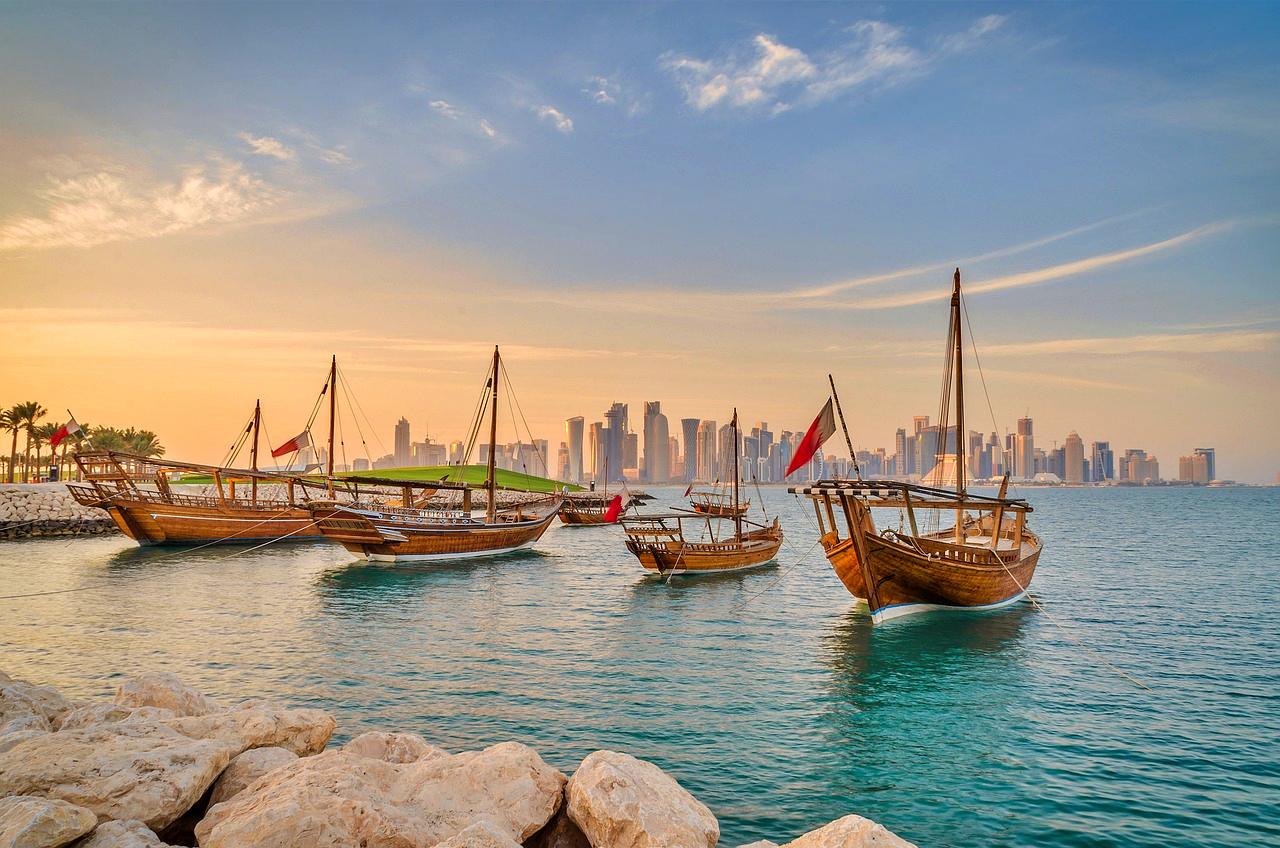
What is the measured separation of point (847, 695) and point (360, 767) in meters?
12.8

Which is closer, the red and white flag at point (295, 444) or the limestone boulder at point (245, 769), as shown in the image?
the limestone boulder at point (245, 769)

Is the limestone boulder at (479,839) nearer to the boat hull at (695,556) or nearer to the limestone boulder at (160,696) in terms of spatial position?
the limestone boulder at (160,696)

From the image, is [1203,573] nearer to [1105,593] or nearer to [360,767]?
[1105,593]

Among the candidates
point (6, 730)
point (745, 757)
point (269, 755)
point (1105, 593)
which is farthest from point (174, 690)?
point (1105, 593)

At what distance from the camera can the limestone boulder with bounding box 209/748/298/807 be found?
7992 mm

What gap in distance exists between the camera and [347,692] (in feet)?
56.3

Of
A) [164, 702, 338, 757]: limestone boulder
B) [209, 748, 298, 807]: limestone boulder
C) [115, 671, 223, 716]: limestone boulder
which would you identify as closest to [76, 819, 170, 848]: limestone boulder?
[209, 748, 298, 807]: limestone boulder

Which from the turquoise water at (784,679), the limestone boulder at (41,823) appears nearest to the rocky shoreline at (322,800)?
the limestone boulder at (41,823)

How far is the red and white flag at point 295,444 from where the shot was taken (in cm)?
5341

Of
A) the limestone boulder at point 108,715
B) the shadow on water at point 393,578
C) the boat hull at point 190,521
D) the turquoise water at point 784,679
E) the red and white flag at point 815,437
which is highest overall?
the red and white flag at point 815,437

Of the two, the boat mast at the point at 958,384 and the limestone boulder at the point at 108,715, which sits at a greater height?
the boat mast at the point at 958,384

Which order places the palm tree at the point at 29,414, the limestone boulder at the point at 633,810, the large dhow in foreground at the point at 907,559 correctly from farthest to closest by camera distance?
the palm tree at the point at 29,414 < the large dhow in foreground at the point at 907,559 < the limestone boulder at the point at 633,810

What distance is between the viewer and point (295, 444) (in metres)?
54.6

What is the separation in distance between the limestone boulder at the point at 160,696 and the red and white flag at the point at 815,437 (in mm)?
16628
